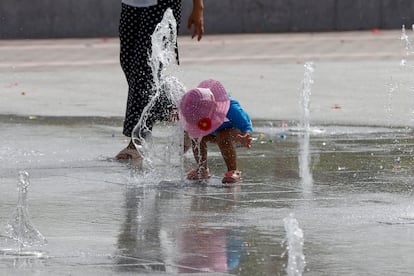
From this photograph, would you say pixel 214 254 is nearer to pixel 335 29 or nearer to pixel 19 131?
pixel 19 131

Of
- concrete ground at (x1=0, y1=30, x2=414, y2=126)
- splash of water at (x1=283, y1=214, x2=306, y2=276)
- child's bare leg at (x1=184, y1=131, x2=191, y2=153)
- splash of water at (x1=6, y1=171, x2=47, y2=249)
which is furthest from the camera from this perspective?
concrete ground at (x1=0, y1=30, x2=414, y2=126)

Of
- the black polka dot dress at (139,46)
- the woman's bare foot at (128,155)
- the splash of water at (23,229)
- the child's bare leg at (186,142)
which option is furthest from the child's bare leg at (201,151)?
the splash of water at (23,229)

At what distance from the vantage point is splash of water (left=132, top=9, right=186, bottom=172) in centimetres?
902

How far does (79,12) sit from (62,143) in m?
16.4

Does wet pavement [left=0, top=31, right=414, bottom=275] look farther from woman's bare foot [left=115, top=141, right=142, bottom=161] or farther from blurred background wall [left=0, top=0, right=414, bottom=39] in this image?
blurred background wall [left=0, top=0, right=414, bottom=39]

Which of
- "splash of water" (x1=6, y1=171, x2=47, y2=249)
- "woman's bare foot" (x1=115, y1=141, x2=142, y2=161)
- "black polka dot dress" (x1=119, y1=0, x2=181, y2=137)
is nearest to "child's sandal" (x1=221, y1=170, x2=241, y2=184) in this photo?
"woman's bare foot" (x1=115, y1=141, x2=142, y2=161)

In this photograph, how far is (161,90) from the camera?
9.19 meters

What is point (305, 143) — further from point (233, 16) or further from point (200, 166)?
point (233, 16)

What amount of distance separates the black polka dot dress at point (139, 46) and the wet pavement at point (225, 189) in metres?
0.42

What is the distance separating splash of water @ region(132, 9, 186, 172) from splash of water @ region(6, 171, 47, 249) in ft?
7.72

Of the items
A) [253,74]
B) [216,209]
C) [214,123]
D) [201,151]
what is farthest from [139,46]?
[253,74]

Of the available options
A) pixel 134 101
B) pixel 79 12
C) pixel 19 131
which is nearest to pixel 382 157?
pixel 134 101

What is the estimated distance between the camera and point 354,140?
10625mm

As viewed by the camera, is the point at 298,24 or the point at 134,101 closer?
the point at 134,101
